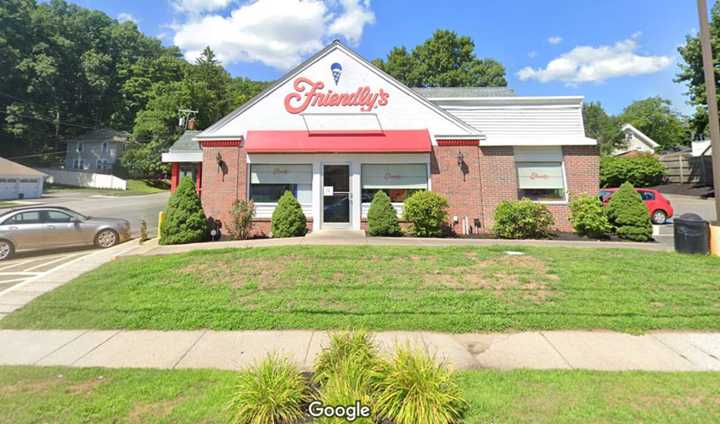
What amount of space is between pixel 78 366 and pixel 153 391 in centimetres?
147

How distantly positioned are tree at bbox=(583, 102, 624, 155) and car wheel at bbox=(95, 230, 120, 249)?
60611mm

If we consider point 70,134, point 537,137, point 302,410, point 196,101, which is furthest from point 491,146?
point 70,134

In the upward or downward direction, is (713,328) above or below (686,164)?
below

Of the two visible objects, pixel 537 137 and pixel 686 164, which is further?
pixel 686 164

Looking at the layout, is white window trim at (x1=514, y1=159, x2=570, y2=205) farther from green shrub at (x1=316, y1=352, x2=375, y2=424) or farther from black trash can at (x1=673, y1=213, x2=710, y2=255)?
green shrub at (x1=316, y1=352, x2=375, y2=424)

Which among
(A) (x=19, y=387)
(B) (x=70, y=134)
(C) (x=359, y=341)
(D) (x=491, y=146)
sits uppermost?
(B) (x=70, y=134)

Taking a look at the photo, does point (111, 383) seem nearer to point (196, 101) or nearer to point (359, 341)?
point (359, 341)

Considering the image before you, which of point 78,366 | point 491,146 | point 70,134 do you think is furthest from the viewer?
point 70,134

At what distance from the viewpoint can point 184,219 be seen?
1049 centimetres

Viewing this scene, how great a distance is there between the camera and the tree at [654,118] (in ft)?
187

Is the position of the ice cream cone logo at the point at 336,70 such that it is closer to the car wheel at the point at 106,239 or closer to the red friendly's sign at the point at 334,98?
the red friendly's sign at the point at 334,98

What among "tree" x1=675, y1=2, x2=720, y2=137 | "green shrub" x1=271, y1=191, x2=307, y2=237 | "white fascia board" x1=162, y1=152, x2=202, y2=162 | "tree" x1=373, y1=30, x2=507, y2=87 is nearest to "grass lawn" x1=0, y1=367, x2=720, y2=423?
"green shrub" x1=271, y1=191, x2=307, y2=237

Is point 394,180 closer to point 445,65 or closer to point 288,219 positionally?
point 288,219

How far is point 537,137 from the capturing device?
41.3 ft
